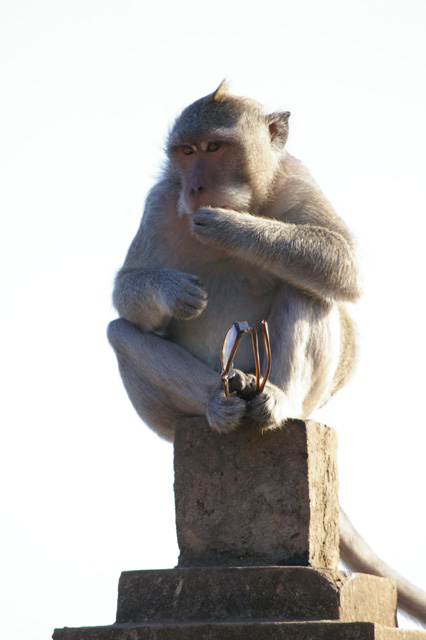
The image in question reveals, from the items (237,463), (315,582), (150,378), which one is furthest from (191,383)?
(315,582)

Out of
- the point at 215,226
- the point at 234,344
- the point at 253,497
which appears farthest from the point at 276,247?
the point at 253,497

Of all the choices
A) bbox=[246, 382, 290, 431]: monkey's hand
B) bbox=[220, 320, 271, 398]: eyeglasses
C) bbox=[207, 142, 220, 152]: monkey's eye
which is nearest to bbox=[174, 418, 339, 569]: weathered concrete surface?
bbox=[246, 382, 290, 431]: monkey's hand

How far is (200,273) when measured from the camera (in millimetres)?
5949

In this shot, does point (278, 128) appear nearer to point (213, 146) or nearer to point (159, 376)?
point (213, 146)

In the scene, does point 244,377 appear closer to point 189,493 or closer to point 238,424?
point 238,424

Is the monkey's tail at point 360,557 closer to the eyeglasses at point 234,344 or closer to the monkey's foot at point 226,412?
the monkey's foot at point 226,412

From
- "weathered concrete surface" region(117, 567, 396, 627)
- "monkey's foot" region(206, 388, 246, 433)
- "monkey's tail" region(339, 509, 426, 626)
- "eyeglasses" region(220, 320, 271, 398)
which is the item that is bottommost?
"weathered concrete surface" region(117, 567, 396, 627)

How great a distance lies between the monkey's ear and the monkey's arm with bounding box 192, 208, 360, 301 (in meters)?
1.02

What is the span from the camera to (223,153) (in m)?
5.96

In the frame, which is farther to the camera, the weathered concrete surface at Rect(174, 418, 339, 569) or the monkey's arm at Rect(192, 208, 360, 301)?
the monkey's arm at Rect(192, 208, 360, 301)

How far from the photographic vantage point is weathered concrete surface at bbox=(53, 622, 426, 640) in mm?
4289

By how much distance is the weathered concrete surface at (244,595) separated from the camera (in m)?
4.60

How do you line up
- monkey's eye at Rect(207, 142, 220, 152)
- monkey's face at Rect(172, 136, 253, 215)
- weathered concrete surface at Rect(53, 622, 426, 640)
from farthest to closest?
monkey's eye at Rect(207, 142, 220, 152)
monkey's face at Rect(172, 136, 253, 215)
weathered concrete surface at Rect(53, 622, 426, 640)

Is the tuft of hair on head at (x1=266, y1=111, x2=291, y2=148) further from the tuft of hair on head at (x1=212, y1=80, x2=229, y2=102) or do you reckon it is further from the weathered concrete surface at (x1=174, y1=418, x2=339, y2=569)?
the weathered concrete surface at (x1=174, y1=418, x2=339, y2=569)
